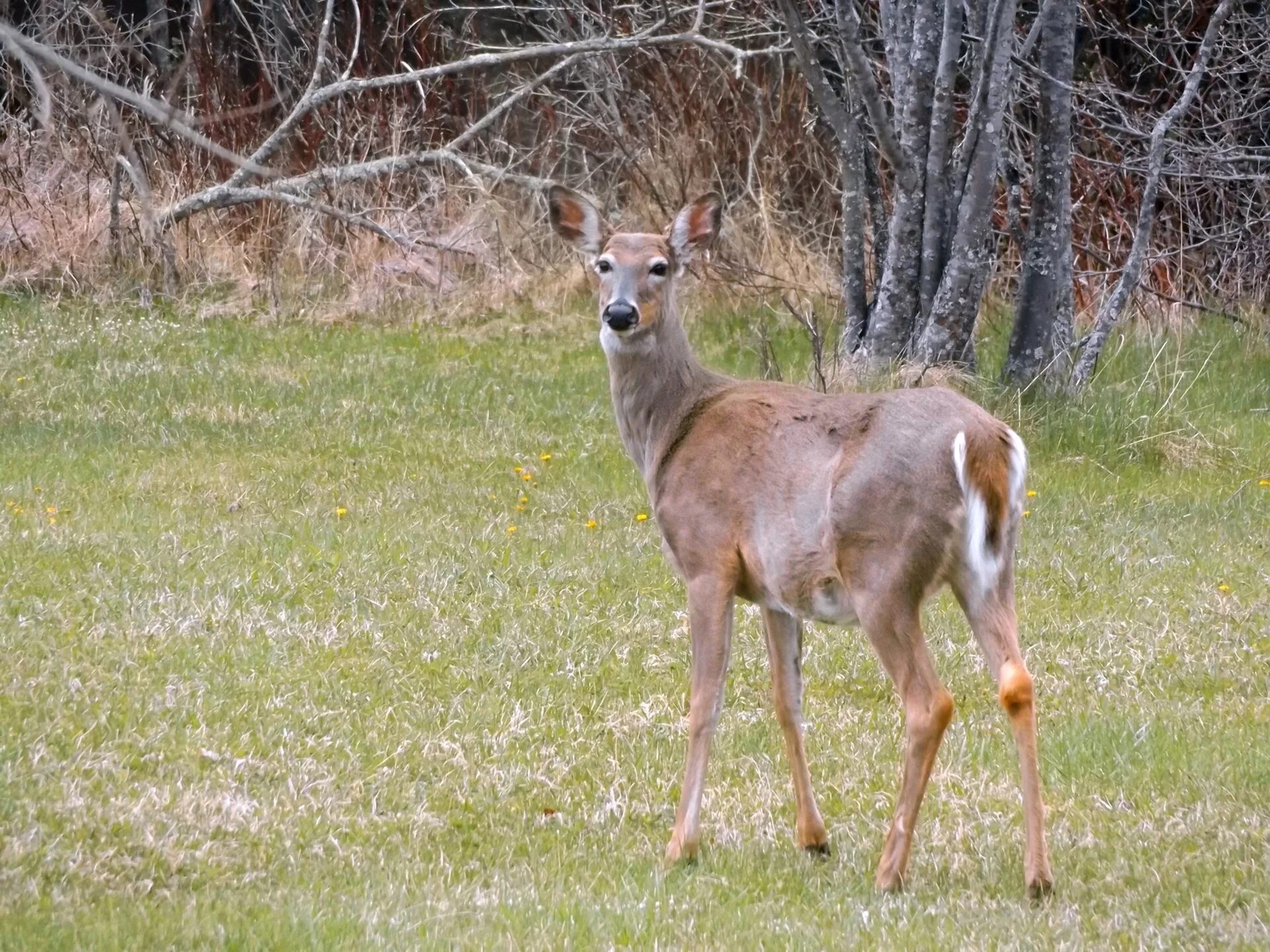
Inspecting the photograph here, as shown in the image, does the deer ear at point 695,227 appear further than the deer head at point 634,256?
Yes

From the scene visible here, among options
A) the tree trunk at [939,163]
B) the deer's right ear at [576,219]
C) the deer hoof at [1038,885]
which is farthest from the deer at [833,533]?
the tree trunk at [939,163]

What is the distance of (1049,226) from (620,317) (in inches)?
232

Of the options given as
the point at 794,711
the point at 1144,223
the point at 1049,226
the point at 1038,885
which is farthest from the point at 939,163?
the point at 1038,885

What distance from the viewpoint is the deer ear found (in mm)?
5617

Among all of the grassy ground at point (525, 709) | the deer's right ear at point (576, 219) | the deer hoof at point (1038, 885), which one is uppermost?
the deer's right ear at point (576, 219)

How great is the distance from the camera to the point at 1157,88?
15.8 m

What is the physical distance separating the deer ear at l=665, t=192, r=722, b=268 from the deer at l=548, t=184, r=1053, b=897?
441mm

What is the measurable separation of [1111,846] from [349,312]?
1009 centimetres

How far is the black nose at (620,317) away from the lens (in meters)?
5.16

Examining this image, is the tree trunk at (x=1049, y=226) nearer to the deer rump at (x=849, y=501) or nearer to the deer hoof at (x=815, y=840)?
the deer rump at (x=849, y=501)

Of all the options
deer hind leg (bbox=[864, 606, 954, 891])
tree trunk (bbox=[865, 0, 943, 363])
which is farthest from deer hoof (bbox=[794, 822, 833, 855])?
tree trunk (bbox=[865, 0, 943, 363])

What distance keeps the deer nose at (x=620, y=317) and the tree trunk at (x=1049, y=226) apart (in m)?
5.47

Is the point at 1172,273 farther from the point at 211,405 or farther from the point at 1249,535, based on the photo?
the point at 211,405

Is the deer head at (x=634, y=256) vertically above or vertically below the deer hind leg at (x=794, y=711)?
above
